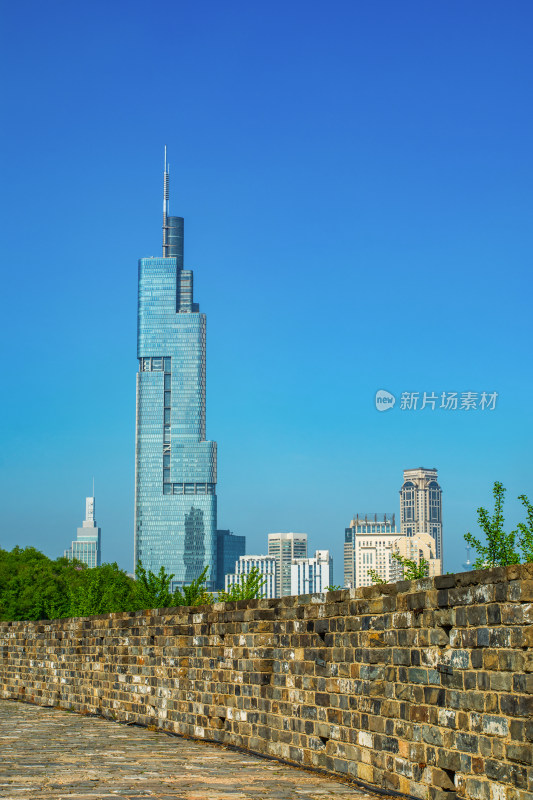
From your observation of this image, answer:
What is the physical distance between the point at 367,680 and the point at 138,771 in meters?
2.34

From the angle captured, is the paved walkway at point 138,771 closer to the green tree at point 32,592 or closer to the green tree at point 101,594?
the green tree at point 101,594

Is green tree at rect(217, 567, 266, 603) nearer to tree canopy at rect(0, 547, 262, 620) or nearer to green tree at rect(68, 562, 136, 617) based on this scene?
tree canopy at rect(0, 547, 262, 620)

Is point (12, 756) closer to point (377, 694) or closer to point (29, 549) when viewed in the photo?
point (377, 694)

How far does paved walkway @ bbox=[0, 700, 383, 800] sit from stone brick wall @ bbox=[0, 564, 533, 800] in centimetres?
39

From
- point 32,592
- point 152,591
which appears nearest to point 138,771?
point 152,591

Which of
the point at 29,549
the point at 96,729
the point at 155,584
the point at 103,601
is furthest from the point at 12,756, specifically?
the point at 29,549

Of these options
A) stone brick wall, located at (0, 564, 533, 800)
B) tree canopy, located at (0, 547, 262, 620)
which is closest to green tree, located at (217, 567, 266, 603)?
tree canopy, located at (0, 547, 262, 620)

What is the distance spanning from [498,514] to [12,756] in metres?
15.5

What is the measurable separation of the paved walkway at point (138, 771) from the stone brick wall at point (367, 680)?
0.39 meters

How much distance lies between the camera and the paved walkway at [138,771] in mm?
7816

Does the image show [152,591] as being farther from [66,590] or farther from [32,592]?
[66,590]

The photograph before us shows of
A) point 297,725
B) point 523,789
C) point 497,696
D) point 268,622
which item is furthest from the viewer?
point 268,622

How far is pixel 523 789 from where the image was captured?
6.11m

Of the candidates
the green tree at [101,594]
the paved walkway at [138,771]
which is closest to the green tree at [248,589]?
the green tree at [101,594]
